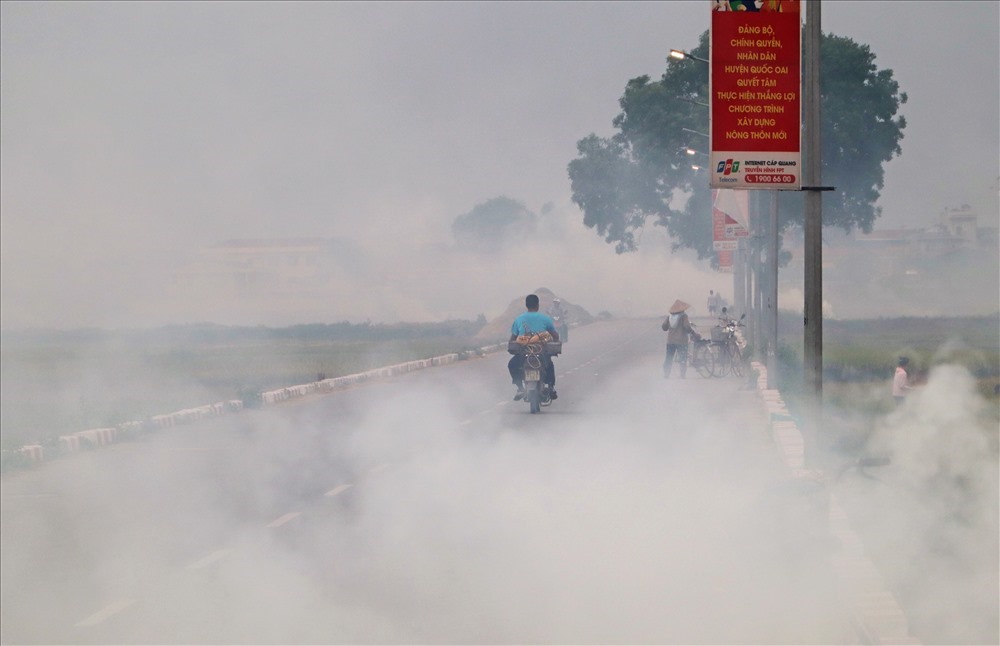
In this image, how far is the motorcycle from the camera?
22844 millimetres

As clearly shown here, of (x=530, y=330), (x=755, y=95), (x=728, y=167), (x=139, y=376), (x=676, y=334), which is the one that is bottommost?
(x=139, y=376)

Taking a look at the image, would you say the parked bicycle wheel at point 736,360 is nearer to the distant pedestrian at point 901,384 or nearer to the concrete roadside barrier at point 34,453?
the distant pedestrian at point 901,384

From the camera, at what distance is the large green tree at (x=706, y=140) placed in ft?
225

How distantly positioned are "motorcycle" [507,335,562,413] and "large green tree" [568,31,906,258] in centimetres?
4098

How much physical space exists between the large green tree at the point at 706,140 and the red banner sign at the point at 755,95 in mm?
52892

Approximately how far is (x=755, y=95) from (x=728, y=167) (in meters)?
0.57

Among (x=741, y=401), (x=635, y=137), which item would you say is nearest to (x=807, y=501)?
(x=741, y=401)

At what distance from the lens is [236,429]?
22.5 meters

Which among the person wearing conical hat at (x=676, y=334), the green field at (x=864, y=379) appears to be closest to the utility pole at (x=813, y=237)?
the green field at (x=864, y=379)

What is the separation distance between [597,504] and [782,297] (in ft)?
353

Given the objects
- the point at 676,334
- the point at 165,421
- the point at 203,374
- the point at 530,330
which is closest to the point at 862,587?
the point at 530,330

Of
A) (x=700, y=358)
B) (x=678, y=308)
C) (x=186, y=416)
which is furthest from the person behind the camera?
(x=700, y=358)

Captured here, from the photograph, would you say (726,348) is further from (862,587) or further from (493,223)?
(493,223)

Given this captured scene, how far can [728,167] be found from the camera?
35.0ft
